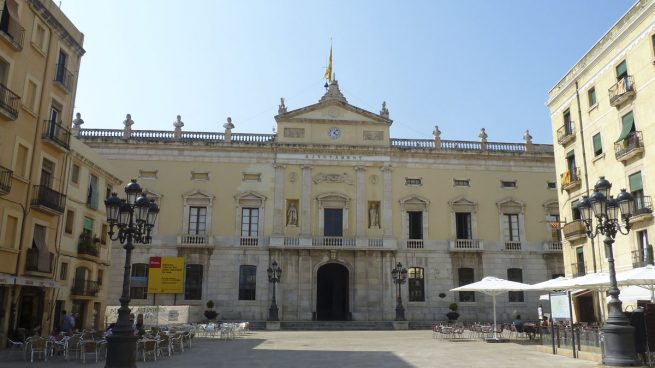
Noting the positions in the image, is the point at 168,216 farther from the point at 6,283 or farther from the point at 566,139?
the point at 566,139

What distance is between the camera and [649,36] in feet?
69.3

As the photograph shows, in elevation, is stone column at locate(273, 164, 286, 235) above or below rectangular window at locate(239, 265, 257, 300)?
above

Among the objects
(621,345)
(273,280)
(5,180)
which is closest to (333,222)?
(273,280)

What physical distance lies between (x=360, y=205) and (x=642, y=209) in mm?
17924

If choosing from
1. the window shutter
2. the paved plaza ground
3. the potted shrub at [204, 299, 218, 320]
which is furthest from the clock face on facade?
the window shutter

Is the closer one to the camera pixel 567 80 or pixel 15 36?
pixel 15 36

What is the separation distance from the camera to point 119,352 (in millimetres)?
10617

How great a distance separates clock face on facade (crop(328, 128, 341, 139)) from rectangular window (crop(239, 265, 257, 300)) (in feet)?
32.8

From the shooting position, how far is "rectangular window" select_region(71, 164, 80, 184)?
23.6 metres

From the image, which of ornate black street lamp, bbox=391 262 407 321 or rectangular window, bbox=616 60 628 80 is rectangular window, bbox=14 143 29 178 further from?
rectangular window, bbox=616 60 628 80

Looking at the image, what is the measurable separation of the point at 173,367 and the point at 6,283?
23.1ft

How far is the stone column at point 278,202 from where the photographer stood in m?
35.0

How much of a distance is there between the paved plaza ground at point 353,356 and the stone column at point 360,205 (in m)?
14.8

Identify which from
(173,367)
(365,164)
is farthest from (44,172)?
(365,164)
